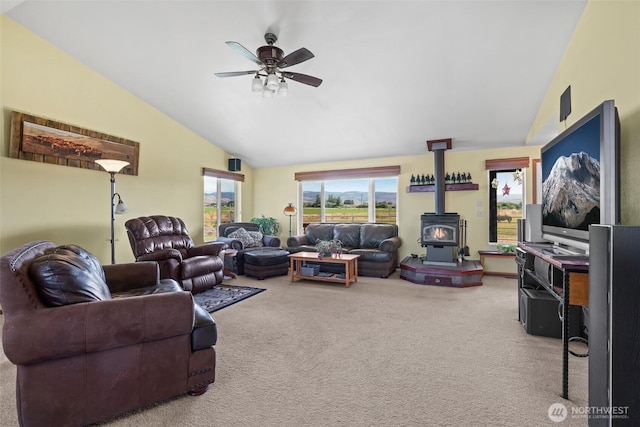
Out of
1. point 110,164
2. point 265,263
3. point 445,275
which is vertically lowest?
point 445,275

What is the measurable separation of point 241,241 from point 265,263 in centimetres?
86

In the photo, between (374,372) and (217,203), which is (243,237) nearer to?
(217,203)

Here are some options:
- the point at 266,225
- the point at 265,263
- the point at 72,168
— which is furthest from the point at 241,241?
the point at 72,168

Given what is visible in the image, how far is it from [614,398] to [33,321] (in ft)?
8.58

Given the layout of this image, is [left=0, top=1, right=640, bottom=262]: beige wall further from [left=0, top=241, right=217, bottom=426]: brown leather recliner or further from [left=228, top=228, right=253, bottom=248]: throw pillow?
[left=0, top=241, right=217, bottom=426]: brown leather recliner

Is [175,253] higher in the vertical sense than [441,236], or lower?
lower

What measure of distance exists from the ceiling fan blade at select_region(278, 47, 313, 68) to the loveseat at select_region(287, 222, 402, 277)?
3331mm

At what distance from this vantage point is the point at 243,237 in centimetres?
570

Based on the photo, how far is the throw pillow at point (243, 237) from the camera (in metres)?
5.66

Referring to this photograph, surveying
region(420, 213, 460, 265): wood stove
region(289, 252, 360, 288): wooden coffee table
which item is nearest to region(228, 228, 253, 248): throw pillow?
region(289, 252, 360, 288): wooden coffee table

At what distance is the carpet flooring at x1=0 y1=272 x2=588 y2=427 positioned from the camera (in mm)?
1653

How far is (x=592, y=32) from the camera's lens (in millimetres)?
2381

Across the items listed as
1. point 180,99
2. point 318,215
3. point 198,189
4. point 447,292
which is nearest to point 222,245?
point 198,189

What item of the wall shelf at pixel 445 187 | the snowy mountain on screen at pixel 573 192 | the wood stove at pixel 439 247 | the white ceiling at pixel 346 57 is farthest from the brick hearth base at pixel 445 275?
the white ceiling at pixel 346 57
